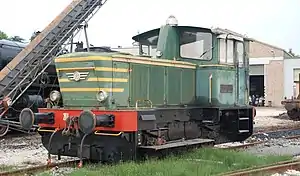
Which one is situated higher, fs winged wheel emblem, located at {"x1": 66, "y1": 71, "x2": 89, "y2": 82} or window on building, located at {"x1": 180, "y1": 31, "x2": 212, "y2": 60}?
window on building, located at {"x1": 180, "y1": 31, "x2": 212, "y2": 60}

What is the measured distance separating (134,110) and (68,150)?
155 cm

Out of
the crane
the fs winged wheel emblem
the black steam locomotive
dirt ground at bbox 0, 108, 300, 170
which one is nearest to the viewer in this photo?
the fs winged wheel emblem

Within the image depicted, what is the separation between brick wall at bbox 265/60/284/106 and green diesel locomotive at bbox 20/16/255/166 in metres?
32.7

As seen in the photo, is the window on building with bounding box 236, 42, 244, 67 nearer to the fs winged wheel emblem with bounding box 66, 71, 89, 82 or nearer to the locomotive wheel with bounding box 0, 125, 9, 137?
the fs winged wheel emblem with bounding box 66, 71, 89, 82

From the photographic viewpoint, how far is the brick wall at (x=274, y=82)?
141 feet

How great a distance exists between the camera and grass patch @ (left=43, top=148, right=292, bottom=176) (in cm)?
746

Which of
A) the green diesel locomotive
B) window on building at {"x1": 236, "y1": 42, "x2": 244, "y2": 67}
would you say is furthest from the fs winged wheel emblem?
window on building at {"x1": 236, "y1": 42, "x2": 244, "y2": 67}

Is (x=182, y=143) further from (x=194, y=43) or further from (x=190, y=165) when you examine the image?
(x=194, y=43)

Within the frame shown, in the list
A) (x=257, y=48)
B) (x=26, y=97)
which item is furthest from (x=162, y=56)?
(x=257, y=48)

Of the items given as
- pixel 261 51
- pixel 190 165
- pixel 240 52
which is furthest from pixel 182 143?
pixel 261 51

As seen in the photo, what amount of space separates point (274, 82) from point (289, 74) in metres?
1.71

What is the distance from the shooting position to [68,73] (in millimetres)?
9008

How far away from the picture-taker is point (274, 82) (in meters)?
43.4

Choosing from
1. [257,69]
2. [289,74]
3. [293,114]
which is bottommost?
[293,114]
